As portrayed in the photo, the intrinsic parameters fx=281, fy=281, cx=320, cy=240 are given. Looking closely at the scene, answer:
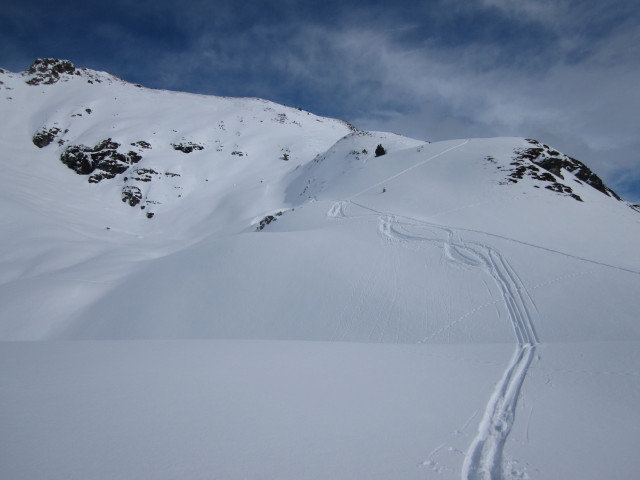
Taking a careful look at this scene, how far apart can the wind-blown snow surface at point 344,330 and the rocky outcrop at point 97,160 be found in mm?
6388

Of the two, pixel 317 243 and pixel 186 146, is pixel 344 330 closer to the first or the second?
pixel 317 243

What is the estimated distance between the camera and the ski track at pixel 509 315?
10.5 ft

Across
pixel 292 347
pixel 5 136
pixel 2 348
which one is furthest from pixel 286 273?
pixel 5 136

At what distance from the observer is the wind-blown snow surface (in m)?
2.95

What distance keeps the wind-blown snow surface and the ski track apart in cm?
4

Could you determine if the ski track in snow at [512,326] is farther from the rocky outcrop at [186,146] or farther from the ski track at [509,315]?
the rocky outcrop at [186,146]

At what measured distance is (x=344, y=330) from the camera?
991 cm

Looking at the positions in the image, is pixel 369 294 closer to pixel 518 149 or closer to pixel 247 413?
pixel 247 413

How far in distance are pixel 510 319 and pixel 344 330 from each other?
5.21m

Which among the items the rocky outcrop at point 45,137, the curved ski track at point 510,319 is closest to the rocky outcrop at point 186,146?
the rocky outcrop at point 45,137

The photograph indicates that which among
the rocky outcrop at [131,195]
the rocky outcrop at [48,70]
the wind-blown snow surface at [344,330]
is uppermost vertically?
the rocky outcrop at [48,70]

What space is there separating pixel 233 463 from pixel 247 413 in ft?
2.87

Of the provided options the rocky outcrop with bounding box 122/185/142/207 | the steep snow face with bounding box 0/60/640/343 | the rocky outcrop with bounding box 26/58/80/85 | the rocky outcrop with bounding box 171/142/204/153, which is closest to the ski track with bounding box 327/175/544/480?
the steep snow face with bounding box 0/60/640/343

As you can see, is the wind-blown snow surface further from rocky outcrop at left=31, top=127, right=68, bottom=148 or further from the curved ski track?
rocky outcrop at left=31, top=127, right=68, bottom=148
